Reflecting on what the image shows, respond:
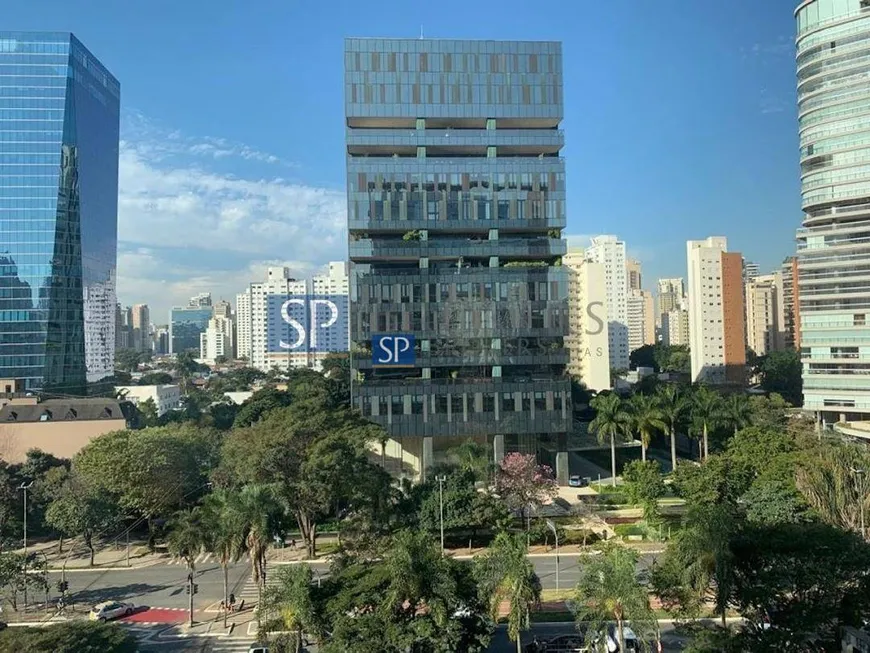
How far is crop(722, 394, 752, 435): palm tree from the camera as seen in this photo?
44.0m

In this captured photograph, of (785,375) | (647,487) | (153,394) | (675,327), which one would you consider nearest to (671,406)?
(647,487)

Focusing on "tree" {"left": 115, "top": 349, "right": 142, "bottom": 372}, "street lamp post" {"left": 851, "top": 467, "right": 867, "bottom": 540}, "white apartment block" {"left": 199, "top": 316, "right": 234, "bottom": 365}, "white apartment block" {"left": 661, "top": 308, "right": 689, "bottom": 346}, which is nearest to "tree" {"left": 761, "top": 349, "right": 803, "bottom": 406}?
"white apartment block" {"left": 661, "top": 308, "right": 689, "bottom": 346}

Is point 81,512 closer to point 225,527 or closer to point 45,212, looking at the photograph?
point 225,527

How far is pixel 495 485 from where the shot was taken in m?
33.1

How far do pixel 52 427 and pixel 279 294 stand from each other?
107 meters

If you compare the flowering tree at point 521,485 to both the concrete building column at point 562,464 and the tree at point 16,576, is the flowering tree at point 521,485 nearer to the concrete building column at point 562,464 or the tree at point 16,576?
the concrete building column at point 562,464

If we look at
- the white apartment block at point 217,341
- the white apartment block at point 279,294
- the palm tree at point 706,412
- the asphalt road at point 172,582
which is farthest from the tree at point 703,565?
the white apartment block at point 217,341

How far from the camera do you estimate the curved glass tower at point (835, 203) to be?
5341 centimetres

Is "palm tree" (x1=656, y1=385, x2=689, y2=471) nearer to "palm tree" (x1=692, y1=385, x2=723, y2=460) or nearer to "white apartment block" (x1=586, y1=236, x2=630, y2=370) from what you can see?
"palm tree" (x1=692, y1=385, x2=723, y2=460)

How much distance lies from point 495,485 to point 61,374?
6362 cm

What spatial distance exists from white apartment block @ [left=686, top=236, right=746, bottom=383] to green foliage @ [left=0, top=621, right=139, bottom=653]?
3563 inches

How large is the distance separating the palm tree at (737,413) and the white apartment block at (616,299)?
3336 inches

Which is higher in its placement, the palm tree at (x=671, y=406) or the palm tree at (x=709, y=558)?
the palm tree at (x=671, y=406)

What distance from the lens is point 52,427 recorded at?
44.3 meters
